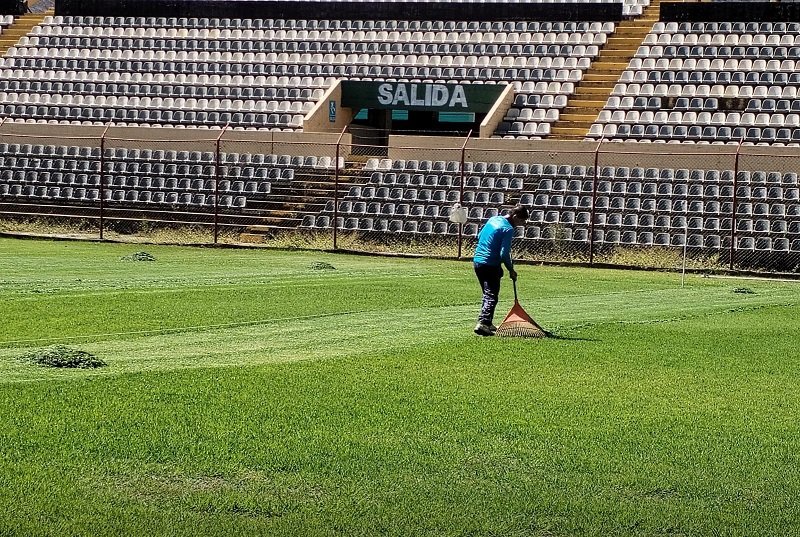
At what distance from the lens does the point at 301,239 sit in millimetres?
32250

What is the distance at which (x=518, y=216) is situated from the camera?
48.5ft

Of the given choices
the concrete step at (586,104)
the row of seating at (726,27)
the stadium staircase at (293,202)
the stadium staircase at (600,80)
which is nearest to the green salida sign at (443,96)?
the concrete step at (586,104)

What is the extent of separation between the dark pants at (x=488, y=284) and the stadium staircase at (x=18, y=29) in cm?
3384

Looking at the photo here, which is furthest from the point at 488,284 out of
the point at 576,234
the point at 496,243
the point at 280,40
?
the point at 280,40

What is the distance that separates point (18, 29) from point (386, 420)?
40430 mm

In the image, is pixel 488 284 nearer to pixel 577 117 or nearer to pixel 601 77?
pixel 577 117

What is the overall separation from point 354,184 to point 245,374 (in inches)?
852

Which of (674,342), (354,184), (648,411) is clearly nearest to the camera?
(648,411)

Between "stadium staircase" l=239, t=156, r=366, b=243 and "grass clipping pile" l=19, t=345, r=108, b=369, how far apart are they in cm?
1993

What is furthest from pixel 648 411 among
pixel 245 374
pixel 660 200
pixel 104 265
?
pixel 660 200

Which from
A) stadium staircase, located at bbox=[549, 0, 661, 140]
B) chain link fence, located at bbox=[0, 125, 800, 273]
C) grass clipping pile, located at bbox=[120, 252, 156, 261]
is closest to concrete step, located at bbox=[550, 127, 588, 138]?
stadium staircase, located at bbox=[549, 0, 661, 140]

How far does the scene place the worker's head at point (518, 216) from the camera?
14697 mm

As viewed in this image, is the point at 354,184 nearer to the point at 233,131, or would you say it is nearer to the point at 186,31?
the point at 233,131

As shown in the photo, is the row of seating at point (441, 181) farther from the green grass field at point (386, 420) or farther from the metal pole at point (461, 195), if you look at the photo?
the green grass field at point (386, 420)
